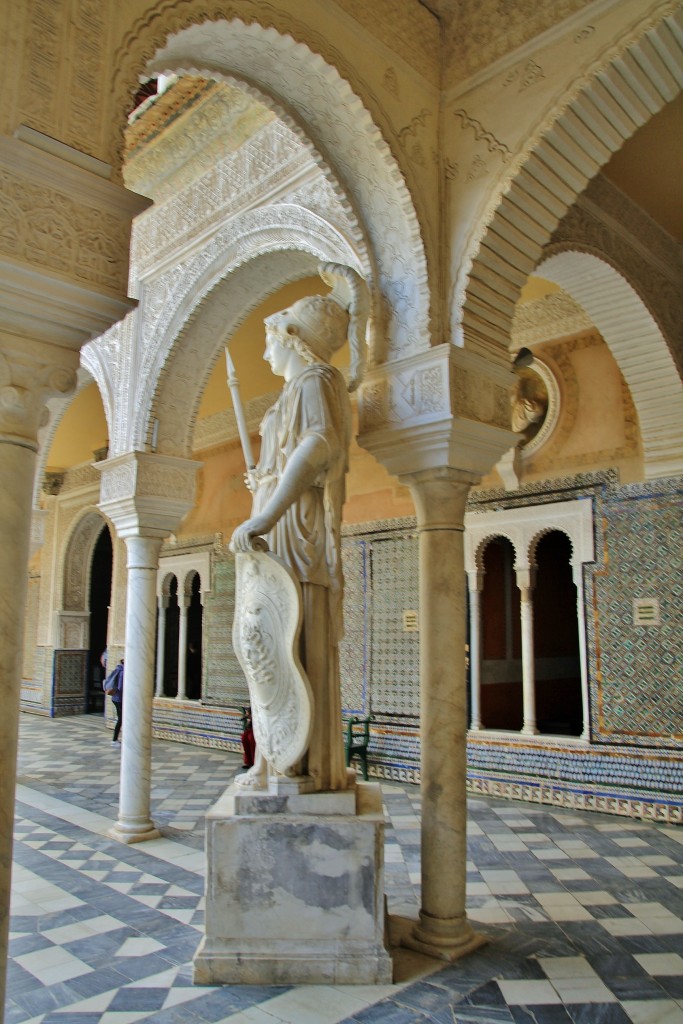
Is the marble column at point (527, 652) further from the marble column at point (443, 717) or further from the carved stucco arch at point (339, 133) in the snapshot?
the carved stucco arch at point (339, 133)

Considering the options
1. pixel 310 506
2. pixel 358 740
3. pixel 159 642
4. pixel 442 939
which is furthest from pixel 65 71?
pixel 159 642

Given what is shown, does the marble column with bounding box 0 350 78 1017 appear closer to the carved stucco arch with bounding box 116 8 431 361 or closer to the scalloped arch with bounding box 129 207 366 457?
the carved stucco arch with bounding box 116 8 431 361

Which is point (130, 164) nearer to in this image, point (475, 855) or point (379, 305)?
point (379, 305)

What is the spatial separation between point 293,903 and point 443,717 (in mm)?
903

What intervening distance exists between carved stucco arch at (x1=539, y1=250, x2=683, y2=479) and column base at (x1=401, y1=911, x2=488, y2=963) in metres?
3.66

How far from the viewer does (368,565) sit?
7441mm

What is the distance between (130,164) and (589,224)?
3.26 meters

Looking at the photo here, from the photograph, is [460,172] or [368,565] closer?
[460,172]

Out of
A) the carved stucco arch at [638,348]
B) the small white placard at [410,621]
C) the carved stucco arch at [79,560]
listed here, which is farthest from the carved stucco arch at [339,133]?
the carved stucco arch at [79,560]

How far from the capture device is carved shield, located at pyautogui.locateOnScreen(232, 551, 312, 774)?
2.80 metres

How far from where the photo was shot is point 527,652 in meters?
6.25

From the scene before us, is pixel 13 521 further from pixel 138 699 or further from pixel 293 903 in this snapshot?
pixel 138 699

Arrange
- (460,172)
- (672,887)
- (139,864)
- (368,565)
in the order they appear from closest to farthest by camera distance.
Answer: (460,172), (672,887), (139,864), (368,565)

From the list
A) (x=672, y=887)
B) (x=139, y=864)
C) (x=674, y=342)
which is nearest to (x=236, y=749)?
(x=139, y=864)
